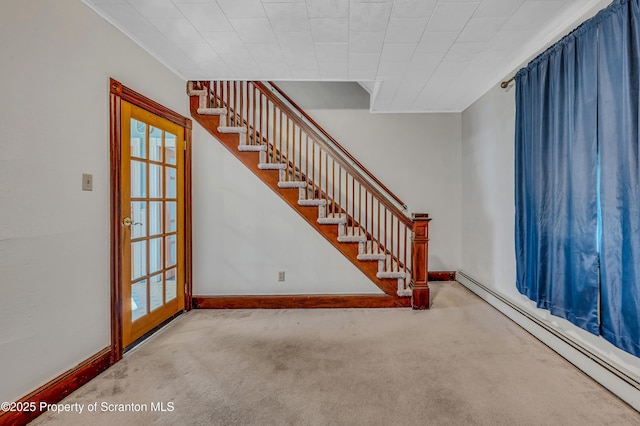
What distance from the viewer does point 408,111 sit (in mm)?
4398

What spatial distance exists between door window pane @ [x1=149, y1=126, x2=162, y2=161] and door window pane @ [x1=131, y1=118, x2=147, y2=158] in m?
A: 0.07

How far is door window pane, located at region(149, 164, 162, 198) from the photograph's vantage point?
2742 millimetres

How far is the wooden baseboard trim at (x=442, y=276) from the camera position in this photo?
4578 millimetres

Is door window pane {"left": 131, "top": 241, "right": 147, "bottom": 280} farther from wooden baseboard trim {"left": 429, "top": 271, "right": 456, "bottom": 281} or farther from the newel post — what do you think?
wooden baseboard trim {"left": 429, "top": 271, "right": 456, "bottom": 281}

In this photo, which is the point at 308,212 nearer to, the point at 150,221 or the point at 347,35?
the point at 150,221

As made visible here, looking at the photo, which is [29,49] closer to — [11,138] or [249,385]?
[11,138]

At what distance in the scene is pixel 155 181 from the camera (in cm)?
282

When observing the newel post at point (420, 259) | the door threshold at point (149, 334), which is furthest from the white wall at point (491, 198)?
the door threshold at point (149, 334)

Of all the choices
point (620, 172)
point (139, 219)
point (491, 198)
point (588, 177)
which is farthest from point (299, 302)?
point (620, 172)

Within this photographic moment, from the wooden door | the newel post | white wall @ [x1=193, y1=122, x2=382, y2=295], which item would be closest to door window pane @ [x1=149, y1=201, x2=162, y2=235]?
the wooden door

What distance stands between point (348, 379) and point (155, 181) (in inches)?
96.6

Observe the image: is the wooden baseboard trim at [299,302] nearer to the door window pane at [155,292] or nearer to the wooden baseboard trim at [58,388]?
the door window pane at [155,292]

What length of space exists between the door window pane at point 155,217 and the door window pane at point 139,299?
487mm

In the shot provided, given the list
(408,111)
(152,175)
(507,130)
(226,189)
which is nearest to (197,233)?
(226,189)
